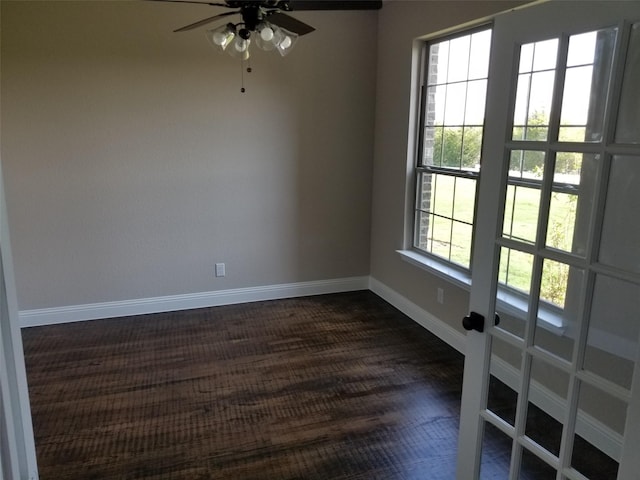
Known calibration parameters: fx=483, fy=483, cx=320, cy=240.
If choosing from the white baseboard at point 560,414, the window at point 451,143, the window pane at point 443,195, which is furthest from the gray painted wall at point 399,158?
the white baseboard at point 560,414

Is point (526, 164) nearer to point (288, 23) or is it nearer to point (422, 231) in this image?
point (288, 23)

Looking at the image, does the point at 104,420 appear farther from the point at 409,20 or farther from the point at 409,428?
the point at 409,20

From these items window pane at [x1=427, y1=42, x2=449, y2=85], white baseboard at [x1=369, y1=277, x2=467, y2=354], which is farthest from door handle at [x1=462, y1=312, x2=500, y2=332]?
window pane at [x1=427, y1=42, x2=449, y2=85]

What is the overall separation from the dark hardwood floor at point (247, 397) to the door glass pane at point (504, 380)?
6.8 inches

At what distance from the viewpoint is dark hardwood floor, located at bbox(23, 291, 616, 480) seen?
2412mm

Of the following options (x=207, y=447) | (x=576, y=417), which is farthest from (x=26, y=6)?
(x=576, y=417)

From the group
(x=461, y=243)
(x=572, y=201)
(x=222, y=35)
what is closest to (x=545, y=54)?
(x=572, y=201)

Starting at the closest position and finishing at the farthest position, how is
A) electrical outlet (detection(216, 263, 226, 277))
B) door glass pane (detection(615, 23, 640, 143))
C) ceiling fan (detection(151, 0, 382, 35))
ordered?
door glass pane (detection(615, 23, 640, 143)) < ceiling fan (detection(151, 0, 382, 35)) < electrical outlet (detection(216, 263, 226, 277))

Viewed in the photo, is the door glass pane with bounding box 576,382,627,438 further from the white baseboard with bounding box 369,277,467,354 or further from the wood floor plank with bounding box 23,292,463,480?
the white baseboard with bounding box 369,277,467,354

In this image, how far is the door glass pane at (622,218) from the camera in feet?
4.09

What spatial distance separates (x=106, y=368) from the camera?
338 centimetres

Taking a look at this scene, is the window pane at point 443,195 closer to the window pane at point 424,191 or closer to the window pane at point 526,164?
the window pane at point 424,191

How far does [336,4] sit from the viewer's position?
422 cm

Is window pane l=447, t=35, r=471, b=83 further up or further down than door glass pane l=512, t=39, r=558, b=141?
further up
